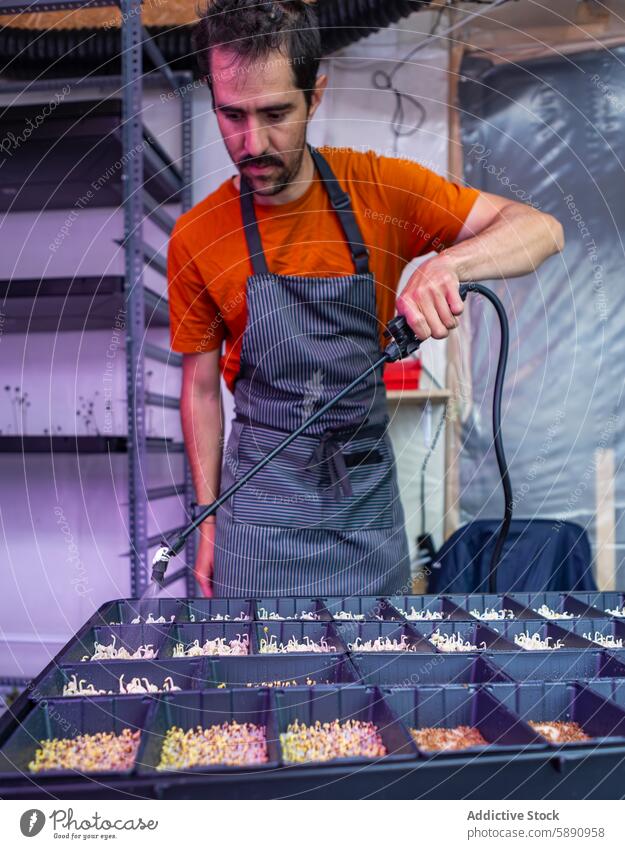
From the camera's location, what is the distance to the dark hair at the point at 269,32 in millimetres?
1514

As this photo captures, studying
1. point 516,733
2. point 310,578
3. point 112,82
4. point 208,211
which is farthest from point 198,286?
point 112,82

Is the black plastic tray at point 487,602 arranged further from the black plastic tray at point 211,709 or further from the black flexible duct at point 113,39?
the black flexible duct at point 113,39

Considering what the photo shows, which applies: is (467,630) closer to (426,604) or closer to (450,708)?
(426,604)

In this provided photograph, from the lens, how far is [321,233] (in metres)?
1.82

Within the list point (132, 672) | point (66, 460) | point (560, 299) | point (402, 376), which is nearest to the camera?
point (132, 672)

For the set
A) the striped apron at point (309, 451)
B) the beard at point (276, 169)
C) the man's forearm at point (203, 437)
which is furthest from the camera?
the man's forearm at point (203, 437)

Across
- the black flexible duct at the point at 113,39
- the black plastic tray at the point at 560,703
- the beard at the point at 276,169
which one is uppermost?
the black flexible duct at the point at 113,39

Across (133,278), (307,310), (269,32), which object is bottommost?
(307,310)

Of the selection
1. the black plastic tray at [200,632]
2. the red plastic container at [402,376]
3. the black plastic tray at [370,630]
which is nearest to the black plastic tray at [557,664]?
the black plastic tray at [370,630]

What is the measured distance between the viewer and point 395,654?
1.10 meters

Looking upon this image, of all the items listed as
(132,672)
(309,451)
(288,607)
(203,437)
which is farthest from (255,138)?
(132,672)

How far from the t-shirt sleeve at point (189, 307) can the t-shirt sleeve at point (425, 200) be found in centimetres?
55

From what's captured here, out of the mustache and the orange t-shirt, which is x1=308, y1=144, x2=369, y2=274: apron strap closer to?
the orange t-shirt

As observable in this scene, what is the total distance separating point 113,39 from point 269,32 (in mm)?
1740
